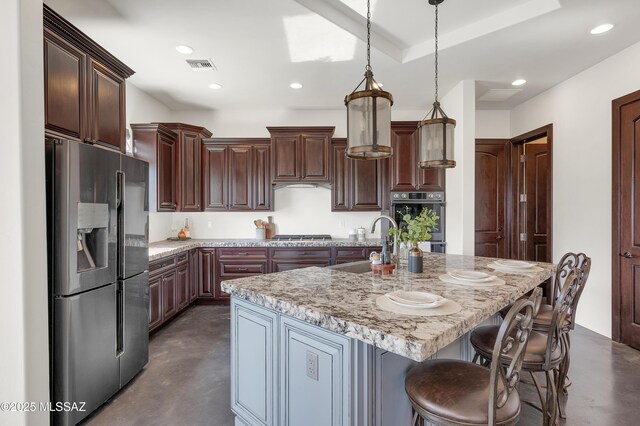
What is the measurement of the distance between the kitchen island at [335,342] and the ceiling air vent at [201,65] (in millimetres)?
2538

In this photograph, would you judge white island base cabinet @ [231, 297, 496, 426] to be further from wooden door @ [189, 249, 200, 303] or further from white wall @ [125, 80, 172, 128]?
white wall @ [125, 80, 172, 128]

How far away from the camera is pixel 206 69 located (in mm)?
3391

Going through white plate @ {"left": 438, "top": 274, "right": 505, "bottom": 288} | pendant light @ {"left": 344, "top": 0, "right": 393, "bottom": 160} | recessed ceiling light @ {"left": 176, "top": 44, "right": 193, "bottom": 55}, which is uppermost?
recessed ceiling light @ {"left": 176, "top": 44, "right": 193, "bottom": 55}

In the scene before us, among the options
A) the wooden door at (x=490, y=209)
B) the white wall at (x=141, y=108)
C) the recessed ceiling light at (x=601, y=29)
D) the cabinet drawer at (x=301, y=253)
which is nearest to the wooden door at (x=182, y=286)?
the cabinet drawer at (x=301, y=253)

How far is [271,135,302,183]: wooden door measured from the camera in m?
4.44

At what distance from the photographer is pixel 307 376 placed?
1355mm

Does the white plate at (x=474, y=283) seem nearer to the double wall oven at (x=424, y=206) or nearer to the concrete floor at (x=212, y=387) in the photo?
the concrete floor at (x=212, y=387)

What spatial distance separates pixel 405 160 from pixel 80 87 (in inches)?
147

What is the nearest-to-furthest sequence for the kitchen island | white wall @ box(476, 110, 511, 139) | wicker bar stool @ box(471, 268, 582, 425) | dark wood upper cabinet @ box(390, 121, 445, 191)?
the kitchen island < wicker bar stool @ box(471, 268, 582, 425) < dark wood upper cabinet @ box(390, 121, 445, 191) < white wall @ box(476, 110, 511, 139)

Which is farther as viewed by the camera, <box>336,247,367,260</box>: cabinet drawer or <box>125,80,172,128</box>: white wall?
<box>336,247,367,260</box>: cabinet drawer

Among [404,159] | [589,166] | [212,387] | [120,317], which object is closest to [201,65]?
[120,317]

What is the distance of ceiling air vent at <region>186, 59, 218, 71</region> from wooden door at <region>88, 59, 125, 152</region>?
2.87 ft

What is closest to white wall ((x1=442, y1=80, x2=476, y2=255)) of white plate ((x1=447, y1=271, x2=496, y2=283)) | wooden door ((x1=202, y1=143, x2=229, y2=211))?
white plate ((x1=447, y1=271, x2=496, y2=283))

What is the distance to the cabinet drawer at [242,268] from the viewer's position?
421 centimetres
